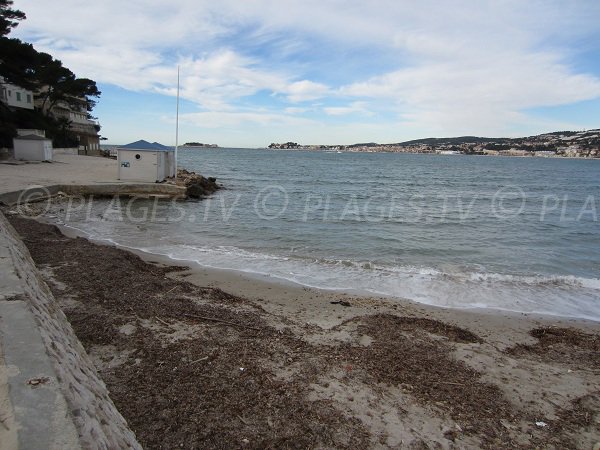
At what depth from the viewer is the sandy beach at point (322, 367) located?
4.22 metres

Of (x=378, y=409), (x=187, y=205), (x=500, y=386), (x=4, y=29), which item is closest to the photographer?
(x=378, y=409)

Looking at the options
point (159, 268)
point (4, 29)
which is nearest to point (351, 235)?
point (159, 268)

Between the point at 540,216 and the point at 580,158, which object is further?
the point at 580,158

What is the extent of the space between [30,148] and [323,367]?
127 feet

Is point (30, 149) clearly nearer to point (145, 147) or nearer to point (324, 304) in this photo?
point (145, 147)

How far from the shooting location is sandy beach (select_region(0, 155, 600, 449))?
422cm

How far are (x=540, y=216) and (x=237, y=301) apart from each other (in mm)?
22785

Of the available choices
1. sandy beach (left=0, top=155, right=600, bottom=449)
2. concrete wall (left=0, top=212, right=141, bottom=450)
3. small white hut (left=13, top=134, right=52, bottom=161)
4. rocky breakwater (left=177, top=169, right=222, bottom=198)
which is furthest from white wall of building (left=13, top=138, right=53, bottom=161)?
concrete wall (left=0, top=212, right=141, bottom=450)

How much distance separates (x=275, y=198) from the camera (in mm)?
29734

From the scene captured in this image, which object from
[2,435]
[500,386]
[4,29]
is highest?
[4,29]

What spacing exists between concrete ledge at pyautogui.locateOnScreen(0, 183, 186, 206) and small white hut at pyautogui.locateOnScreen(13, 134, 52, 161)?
660 inches

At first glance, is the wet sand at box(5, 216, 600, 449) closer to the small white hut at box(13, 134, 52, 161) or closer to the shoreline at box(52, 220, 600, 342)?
the shoreline at box(52, 220, 600, 342)

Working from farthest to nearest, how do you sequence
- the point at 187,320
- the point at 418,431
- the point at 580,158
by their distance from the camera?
the point at 580,158 → the point at 187,320 → the point at 418,431

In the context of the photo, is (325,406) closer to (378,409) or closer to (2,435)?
(378,409)
